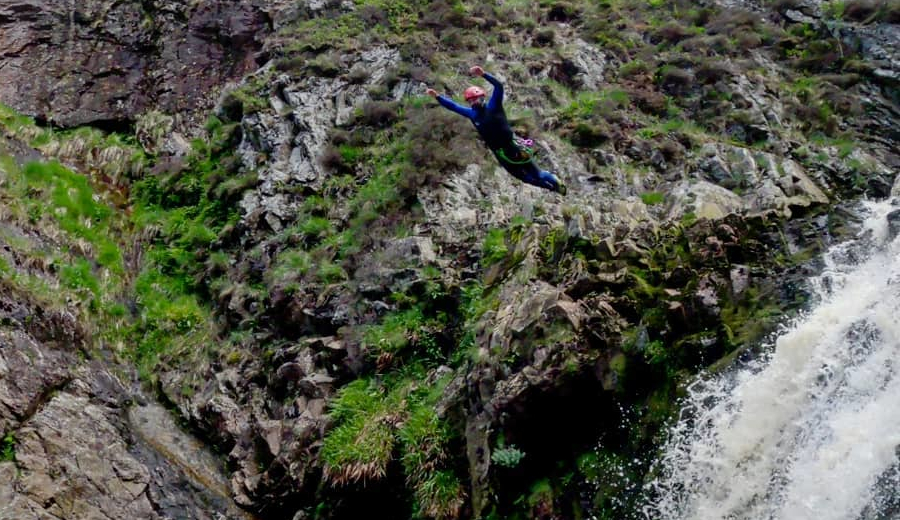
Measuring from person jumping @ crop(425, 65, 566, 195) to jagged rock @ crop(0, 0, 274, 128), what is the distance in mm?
12328

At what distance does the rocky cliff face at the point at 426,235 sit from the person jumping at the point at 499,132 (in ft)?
3.21

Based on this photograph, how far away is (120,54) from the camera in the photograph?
2139 centimetres

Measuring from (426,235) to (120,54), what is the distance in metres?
13.3

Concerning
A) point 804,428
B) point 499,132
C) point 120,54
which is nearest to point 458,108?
point 499,132

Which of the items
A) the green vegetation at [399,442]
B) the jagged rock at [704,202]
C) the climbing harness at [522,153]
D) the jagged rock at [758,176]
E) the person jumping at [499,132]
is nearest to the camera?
the green vegetation at [399,442]

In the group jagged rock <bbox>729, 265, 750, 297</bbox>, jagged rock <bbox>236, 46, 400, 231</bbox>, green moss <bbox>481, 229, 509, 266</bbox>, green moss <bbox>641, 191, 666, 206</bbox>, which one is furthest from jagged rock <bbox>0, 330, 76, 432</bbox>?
green moss <bbox>641, 191, 666, 206</bbox>

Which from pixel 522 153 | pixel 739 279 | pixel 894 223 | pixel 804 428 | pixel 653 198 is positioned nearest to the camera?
pixel 804 428

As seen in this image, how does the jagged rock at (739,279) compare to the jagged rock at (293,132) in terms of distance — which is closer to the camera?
the jagged rock at (739,279)

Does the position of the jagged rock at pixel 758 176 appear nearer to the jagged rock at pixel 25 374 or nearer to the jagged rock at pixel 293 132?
the jagged rock at pixel 293 132

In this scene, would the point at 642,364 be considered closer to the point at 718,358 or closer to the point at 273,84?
the point at 718,358

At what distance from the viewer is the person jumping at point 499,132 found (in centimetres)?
1051

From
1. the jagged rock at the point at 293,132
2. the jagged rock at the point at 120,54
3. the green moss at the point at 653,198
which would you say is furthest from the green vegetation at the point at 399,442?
the jagged rock at the point at 120,54

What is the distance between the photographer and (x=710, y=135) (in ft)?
53.6

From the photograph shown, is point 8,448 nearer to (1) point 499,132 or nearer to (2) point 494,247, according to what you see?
(2) point 494,247
